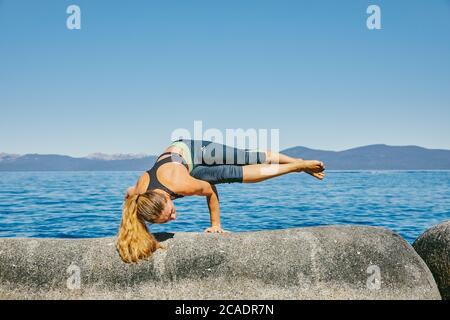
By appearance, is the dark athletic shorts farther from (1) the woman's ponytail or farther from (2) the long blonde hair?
(1) the woman's ponytail

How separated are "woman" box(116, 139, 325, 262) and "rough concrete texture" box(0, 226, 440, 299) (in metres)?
0.25

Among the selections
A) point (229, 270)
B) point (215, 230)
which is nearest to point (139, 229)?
point (215, 230)

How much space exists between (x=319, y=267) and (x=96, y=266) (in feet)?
7.96

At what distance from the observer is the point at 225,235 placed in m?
5.53

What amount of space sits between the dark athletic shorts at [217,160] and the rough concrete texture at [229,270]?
2.79 feet

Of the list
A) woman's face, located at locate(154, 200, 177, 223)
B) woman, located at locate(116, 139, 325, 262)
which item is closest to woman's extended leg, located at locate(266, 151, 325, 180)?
woman, located at locate(116, 139, 325, 262)

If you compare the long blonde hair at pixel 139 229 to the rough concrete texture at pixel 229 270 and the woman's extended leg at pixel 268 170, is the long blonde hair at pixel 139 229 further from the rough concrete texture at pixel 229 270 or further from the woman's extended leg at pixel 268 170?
the woman's extended leg at pixel 268 170

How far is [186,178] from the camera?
222 inches

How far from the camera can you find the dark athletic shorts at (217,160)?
6.06m

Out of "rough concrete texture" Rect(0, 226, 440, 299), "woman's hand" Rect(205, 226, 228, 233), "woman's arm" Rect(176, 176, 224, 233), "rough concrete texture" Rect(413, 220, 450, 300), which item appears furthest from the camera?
"rough concrete texture" Rect(413, 220, 450, 300)

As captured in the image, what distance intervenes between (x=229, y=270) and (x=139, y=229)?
3.49 ft

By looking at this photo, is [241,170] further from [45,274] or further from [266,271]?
[45,274]

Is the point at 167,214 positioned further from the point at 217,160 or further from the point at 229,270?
the point at 217,160

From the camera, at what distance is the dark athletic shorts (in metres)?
6.06
